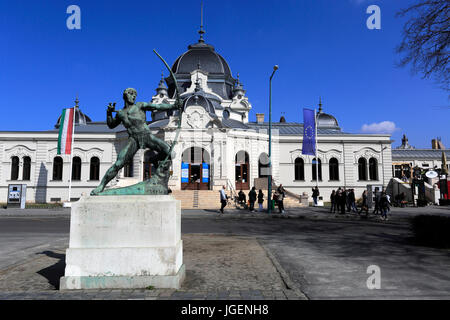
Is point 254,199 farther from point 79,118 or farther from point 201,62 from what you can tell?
point 79,118

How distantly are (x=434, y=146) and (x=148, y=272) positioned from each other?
80.5 meters

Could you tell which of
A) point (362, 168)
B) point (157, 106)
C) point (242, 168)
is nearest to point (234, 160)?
point (242, 168)

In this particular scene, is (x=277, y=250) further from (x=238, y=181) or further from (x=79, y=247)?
(x=238, y=181)

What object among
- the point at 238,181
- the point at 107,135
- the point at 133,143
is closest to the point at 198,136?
the point at 238,181

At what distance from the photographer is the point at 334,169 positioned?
113 feet

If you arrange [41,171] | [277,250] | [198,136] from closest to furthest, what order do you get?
[277,250]
[198,136]
[41,171]

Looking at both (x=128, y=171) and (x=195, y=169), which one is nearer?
(x=195, y=169)

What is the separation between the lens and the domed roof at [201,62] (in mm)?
42312

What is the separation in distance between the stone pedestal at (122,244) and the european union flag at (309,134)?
24386mm

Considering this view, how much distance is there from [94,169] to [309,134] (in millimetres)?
23142

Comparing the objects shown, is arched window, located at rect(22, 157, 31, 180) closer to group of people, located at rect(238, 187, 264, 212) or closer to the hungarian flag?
the hungarian flag

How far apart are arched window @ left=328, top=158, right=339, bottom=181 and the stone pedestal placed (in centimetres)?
3213

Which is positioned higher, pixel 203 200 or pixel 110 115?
pixel 110 115

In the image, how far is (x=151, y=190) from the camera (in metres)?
5.28
